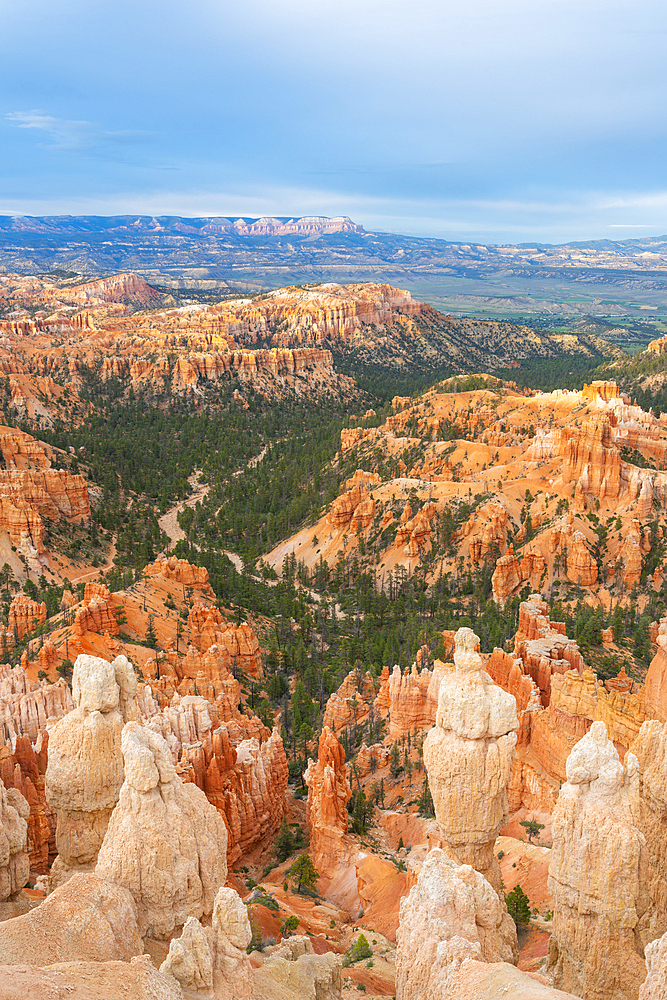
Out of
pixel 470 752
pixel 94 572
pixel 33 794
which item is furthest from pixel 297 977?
pixel 94 572

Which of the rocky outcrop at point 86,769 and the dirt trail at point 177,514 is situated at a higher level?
the rocky outcrop at point 86,769

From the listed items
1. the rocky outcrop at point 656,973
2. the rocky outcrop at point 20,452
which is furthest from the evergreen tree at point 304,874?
the rocky outcrop at point 20,452

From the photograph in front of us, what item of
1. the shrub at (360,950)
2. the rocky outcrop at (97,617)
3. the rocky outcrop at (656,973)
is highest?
the rocky outcrop at (656,973)

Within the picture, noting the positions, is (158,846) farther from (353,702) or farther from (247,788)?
(353,702)

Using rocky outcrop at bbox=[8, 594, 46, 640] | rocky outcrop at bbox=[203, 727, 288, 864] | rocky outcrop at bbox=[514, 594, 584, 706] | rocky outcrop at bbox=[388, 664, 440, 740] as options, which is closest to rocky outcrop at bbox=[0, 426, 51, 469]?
rocky outcrop at bbox=[8, 594, 46, 640]

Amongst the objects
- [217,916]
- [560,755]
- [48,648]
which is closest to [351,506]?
[48,648]

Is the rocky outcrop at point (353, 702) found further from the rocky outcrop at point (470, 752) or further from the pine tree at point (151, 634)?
the rocky outcrop at point (470, 752)

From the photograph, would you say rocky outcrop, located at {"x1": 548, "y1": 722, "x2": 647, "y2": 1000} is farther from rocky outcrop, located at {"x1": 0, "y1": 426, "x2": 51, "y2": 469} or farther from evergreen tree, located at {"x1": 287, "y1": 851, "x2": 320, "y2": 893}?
rocky outcrop, located at {"x1": 0, "y1": 426, "x2": 51, "y2": 469}
